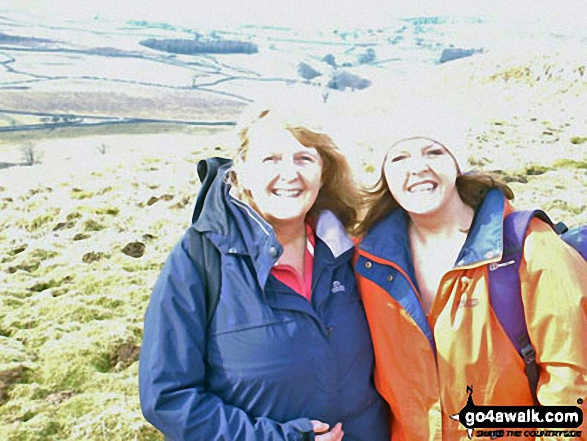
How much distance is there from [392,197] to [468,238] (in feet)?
2.49

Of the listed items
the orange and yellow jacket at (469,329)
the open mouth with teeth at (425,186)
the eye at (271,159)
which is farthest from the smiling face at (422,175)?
the eye at (271,159)

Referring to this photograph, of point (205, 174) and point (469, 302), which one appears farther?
point (205, 174)

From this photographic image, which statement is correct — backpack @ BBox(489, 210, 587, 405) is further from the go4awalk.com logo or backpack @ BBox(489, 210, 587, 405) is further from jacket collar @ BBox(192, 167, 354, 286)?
jacket collar @ BBox(192, 167, 354, 286)

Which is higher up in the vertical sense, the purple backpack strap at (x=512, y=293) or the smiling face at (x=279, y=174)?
the smiling face at (x=279, y=174)

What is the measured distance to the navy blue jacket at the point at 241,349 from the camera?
13.3ft

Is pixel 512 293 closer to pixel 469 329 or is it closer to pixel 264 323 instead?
pixel 469 329

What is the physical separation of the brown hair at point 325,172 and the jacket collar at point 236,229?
0.17 meters

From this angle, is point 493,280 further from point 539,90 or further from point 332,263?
point 539,90

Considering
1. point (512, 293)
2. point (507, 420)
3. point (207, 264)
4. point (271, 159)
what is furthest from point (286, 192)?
point (507, 420)

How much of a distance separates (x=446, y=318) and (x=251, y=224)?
150 cm

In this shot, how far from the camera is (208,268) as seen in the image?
13.6 ft

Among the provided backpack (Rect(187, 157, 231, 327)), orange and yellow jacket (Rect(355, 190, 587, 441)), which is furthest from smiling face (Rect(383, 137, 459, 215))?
backpack (Rect(187, 157, 231, 327))

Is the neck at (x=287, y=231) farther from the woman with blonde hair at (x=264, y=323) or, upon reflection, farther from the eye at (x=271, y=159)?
the eye at (x=271, y=159)

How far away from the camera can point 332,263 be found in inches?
180
